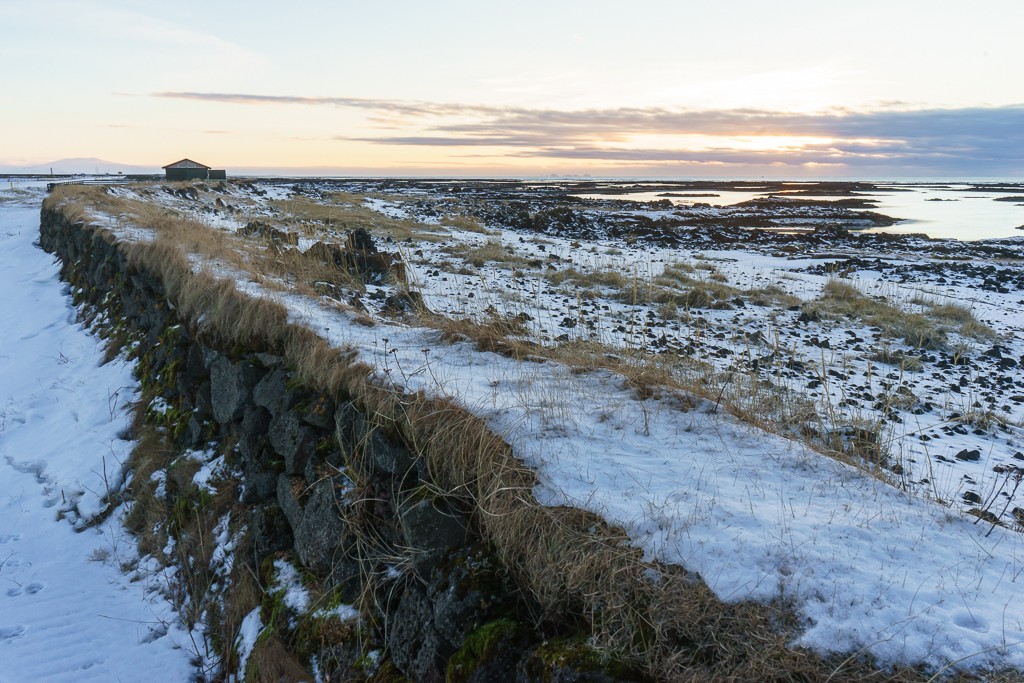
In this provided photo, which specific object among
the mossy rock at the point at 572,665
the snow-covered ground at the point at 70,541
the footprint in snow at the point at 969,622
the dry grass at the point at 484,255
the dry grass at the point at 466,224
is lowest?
the snow-covered ground at the point at 70,541

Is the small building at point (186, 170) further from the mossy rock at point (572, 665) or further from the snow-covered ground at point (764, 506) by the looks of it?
the mossy rock at point (572, 665)

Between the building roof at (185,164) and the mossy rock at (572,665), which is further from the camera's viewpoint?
the building roof at (185,164)

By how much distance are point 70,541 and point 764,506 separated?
21.5 ft

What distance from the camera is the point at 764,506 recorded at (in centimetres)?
344

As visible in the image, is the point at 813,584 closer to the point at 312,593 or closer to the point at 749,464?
the point at 749,464

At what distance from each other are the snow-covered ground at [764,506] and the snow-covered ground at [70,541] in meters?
2.82

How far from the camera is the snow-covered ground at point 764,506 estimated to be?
2658mm

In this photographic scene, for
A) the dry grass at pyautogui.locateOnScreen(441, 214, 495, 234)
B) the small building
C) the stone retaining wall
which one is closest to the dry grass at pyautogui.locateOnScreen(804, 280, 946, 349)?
the stone retaining wall

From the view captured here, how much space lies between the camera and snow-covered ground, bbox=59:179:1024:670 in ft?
8.72

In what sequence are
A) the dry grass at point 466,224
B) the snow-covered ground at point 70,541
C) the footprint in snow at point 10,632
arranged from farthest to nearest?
the dry grass at point 466,224 → the footprint in snow at point 10,632 → the snow-covered ground at point 70,541

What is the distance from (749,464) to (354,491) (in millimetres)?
2739

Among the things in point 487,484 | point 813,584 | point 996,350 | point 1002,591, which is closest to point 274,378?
point 487,484

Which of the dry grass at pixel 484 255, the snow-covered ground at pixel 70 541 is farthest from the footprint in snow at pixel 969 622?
the dry grass at pixel 484 255

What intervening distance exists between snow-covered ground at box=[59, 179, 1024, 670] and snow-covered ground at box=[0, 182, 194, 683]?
282 cm
